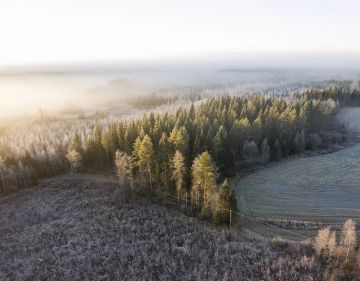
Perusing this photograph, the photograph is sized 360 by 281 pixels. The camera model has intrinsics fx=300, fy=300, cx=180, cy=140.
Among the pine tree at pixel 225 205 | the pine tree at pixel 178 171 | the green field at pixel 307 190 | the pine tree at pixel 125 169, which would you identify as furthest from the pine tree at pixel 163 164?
the green field at pixel 307 190

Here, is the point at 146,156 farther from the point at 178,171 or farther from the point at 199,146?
the point at 199,146

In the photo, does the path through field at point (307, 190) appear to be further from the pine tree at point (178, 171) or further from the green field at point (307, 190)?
the pine tree at point (178, 171)

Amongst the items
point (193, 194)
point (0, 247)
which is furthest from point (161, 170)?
point (0, 247)

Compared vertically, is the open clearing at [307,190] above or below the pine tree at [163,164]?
below

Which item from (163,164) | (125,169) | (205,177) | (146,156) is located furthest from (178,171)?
(125,169)

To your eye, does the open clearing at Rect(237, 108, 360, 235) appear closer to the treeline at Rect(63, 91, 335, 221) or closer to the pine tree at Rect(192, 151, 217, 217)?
the treeline at Rect(63, 91, 335, 221)

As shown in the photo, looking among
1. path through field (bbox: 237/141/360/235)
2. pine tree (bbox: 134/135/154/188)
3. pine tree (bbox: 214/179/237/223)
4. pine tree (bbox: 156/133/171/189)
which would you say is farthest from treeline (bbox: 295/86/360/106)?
pine tree (bbox: 214/179/237/223)

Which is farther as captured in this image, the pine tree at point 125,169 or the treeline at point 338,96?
the treeline at point 338,96
